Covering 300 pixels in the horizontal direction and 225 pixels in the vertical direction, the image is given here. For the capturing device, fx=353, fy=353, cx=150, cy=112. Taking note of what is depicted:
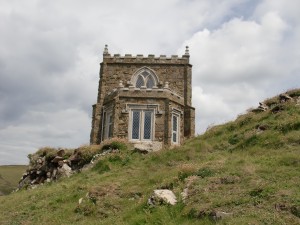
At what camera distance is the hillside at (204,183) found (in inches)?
394

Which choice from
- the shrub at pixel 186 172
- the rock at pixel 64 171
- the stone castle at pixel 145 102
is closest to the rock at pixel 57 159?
the rock at pixel 64 171

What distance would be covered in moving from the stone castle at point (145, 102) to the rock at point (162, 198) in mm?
11055

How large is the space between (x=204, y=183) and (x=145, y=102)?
15568 millimetres

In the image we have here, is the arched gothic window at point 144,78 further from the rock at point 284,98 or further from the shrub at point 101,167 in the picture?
the rock at point 284,98

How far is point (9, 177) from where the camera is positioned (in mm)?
87875

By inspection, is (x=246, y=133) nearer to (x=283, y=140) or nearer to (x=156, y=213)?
(x=283, y=140)

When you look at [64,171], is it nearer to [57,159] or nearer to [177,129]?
[57,159]

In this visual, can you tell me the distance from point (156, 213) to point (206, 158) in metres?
6.45

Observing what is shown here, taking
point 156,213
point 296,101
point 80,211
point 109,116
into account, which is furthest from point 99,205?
point 109,116

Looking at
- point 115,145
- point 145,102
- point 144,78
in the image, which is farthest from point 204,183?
point 144,78

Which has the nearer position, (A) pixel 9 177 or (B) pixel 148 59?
(B) pixel 148 59

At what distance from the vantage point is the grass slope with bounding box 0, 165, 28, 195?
243ft

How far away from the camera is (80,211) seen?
13.4m

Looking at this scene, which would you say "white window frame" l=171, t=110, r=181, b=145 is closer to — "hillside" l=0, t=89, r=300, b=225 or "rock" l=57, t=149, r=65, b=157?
"hillside" l=0, t=89, r=300, b=225
